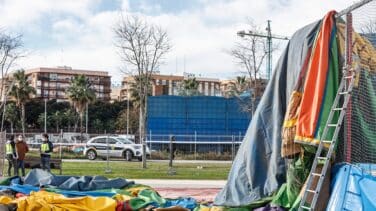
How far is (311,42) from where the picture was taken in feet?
24.8

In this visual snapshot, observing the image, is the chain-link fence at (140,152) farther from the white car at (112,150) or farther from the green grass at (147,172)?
the green grass at (147,172)

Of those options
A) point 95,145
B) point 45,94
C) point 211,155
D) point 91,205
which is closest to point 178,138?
point 211,155

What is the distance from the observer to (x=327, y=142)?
273 inches

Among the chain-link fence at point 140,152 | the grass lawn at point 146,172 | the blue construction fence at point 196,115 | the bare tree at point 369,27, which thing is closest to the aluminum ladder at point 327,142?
the bare tree at point 369,27

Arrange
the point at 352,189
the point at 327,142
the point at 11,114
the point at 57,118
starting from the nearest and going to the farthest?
the point at 352,189
the point at 327,142
the point at 11,114
the point at 57,118

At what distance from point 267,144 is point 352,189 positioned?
1745mm

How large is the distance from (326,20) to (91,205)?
180 inches

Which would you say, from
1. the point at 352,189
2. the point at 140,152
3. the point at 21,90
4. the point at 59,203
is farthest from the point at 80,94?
the point at 352,189

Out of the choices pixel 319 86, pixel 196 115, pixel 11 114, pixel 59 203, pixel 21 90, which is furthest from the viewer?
pixel 11 114

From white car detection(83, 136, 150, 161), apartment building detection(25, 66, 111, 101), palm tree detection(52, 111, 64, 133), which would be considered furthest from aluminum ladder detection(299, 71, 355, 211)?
apartment building detection(25, 66, 111, 101)

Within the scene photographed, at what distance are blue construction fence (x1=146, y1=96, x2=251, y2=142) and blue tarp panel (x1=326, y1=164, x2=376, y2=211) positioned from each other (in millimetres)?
55055

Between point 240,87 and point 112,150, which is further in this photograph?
point 240,87

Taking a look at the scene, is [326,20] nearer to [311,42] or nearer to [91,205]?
[311,42]

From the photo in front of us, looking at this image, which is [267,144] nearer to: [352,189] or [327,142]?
[327,142]
